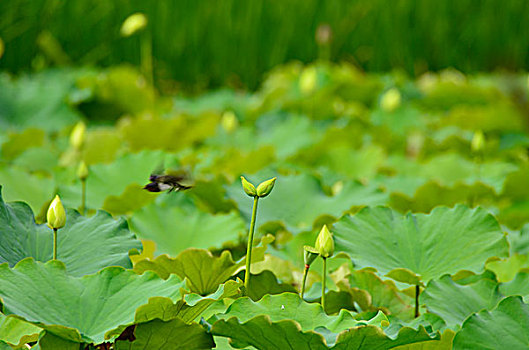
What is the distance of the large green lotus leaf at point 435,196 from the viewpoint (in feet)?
4.25

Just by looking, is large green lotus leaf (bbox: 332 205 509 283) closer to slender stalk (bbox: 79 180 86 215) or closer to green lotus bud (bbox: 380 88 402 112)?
slender stalk (bbox: 79 180 86 215)

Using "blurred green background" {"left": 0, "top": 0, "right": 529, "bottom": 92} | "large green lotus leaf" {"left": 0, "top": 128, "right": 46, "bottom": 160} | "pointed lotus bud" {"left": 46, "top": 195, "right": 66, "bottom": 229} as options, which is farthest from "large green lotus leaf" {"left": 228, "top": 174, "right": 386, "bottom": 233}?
"blurred green background" {"left": 0, "top": 0, "right": 529, "bottom": 92}

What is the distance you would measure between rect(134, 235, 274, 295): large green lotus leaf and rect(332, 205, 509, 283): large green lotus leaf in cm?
15

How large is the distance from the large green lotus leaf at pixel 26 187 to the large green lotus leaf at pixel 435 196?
67cm

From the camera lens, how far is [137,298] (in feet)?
2.38

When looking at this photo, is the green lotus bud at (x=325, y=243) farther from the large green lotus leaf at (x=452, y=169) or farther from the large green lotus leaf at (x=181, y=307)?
the large green lotus leaf at (x=452, y=169)

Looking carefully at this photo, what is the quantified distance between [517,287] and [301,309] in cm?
34

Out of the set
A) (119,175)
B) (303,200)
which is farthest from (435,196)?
(119,175)

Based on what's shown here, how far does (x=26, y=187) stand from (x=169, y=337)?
0.72 metres

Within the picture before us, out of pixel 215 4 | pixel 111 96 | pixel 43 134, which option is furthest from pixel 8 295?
pixel 215 4

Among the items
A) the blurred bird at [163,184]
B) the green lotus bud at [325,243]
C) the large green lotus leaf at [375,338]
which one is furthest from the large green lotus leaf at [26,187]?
the large green lotus leaf at [375,338]

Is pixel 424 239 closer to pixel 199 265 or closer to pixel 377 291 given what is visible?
pixel 377 291

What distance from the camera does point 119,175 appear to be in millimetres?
1367

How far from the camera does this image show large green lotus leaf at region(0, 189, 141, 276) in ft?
2.79
